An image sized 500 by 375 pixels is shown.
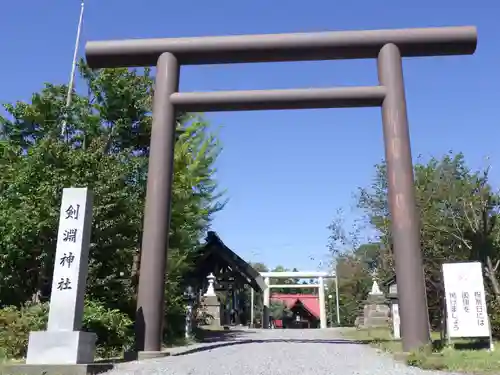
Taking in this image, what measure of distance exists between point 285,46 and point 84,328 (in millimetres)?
6471

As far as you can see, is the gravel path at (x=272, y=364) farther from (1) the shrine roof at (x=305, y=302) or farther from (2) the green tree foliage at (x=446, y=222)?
(1) the shrine roof at (x=305, y=302)

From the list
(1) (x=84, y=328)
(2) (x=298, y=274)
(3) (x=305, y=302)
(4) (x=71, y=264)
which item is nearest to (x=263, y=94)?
(4) (x=71, y=264)

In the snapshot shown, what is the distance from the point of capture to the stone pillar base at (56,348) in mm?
5801

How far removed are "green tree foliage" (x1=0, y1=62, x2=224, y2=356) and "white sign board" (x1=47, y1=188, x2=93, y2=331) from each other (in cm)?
341

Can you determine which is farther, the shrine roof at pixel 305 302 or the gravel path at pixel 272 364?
the shrine roof at pixel 305 302

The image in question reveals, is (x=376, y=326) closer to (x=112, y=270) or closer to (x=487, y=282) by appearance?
(x=487, y=282)

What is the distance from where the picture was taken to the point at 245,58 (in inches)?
348

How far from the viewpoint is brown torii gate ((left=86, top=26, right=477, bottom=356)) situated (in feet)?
24.8

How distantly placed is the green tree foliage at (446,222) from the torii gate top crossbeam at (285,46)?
251 inches

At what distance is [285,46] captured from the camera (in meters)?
8.67

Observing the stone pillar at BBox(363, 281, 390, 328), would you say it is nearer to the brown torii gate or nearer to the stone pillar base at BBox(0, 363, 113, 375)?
the brown torii gate

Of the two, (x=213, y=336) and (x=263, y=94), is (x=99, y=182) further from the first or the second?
(x=213, y=336)

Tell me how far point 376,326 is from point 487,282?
4946 mm

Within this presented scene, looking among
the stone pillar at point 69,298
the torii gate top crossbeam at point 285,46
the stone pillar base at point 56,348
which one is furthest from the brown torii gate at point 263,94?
the stone pillar base at point 56,348
